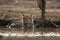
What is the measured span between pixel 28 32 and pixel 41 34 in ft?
0.63

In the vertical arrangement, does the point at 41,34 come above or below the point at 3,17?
below

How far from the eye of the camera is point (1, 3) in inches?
128

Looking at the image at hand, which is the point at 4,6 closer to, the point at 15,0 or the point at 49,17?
the point at 15,0

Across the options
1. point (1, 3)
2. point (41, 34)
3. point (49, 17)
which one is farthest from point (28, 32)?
point (1, 3)

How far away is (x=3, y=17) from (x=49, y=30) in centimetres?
74

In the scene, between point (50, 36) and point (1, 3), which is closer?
point (50, 36)

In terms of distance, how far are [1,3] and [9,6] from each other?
0.46 ft

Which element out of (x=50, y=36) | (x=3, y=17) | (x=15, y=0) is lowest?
(x=50, y=36)

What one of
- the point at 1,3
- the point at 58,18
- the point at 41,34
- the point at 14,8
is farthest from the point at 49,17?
the point at 1,3

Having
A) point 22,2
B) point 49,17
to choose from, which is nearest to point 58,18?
point 49,17

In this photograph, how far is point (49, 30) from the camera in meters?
2.99

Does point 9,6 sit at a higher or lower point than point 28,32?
higher

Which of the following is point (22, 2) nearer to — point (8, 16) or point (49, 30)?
point (8, 16)

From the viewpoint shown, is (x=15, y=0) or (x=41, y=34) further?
(x=15, y=0)
